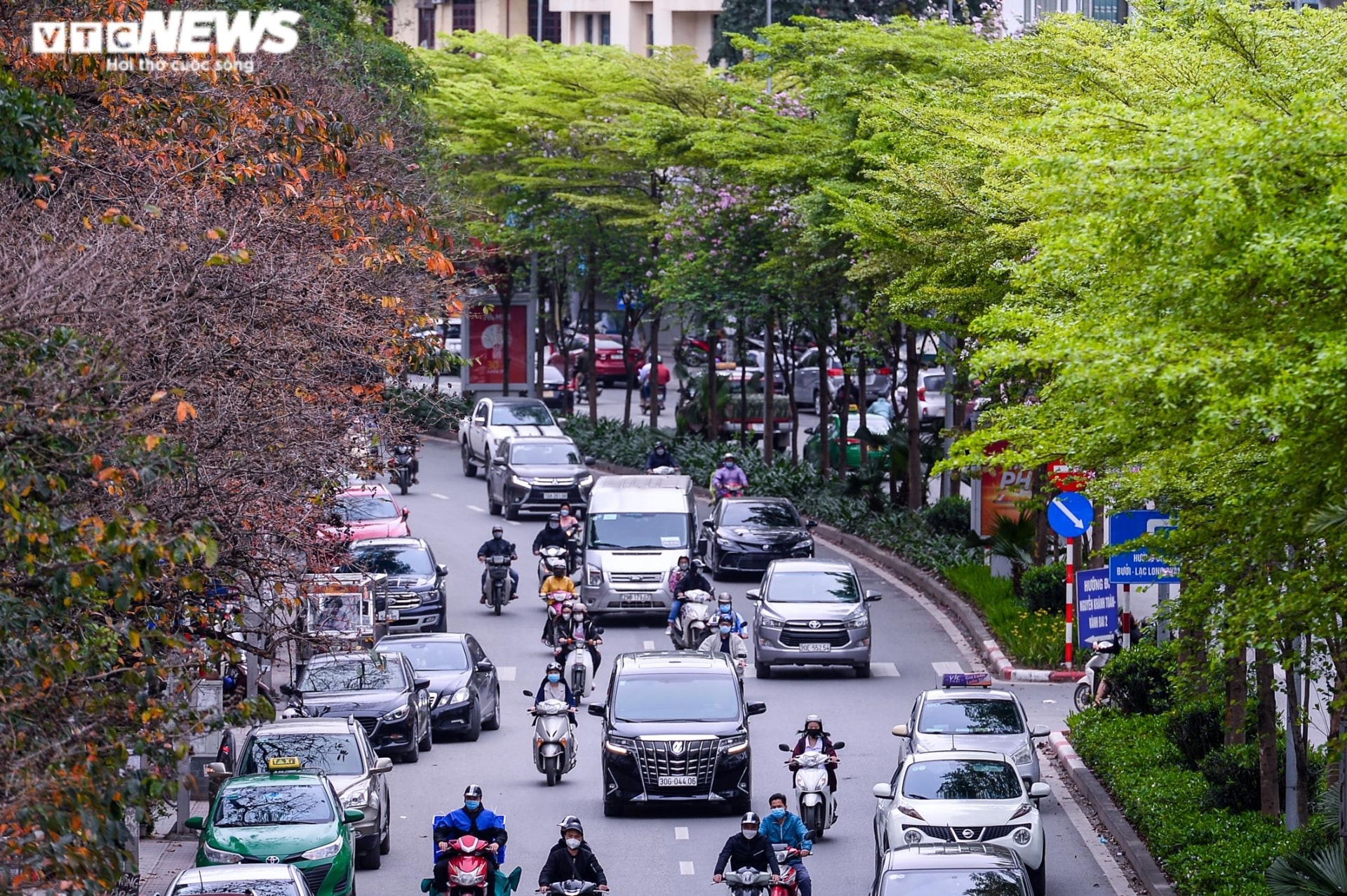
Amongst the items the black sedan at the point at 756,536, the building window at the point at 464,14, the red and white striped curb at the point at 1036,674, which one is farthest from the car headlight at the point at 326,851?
the building window at the point at 464,14

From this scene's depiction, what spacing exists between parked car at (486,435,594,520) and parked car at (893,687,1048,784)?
2032 cm

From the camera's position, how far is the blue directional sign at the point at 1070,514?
82.7 ft

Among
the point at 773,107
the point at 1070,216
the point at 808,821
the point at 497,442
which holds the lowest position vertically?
the point at 808,821

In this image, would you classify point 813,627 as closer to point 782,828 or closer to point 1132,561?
point 1132,561

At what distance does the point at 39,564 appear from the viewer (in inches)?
428

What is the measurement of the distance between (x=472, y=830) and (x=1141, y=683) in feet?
35.2

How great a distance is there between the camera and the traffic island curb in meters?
17.7

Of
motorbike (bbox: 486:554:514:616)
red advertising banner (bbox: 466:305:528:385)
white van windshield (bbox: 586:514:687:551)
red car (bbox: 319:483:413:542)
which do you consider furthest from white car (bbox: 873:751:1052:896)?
red advertising banner (bbox: 466:305:528:385)

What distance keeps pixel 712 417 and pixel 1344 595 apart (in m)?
37.1

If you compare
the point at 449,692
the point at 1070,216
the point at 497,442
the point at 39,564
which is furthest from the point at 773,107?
the point at 39,564

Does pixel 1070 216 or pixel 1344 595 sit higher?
pixel 1070 216

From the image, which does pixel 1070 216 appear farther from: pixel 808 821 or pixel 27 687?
pixel 808 821

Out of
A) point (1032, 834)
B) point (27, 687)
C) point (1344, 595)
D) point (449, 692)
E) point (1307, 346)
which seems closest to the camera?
point (27, 687)

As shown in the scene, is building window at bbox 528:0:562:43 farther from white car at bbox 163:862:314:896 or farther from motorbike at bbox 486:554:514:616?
white car at bbox 163:862:314:896
